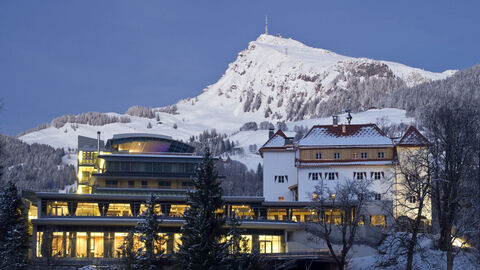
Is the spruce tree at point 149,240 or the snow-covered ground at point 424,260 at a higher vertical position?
the spruce tree at point 149,240

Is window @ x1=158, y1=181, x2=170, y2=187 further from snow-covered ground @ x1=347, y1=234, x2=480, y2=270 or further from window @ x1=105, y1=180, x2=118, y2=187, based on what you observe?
snow-covered ground @ x1=347, y1=234, x2=480, y2=270

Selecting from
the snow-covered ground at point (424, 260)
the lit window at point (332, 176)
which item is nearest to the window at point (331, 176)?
the lit window at point (332, 176)

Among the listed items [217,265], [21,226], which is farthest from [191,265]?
[21,226]

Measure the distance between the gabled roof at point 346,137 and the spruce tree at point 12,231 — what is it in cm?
4435

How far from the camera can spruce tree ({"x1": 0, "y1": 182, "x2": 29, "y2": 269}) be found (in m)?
70.1

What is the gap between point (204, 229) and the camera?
199 feet

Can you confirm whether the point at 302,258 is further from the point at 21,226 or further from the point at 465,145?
the point at 21,226

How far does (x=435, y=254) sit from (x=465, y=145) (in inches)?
466

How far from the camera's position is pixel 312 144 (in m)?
108

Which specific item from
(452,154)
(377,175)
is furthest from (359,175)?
(452,154)

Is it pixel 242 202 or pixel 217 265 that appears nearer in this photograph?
pixel 217 265

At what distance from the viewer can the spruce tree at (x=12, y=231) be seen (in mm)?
70062

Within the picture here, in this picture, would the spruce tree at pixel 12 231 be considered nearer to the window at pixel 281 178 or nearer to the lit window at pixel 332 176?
the window at pixel 281 178

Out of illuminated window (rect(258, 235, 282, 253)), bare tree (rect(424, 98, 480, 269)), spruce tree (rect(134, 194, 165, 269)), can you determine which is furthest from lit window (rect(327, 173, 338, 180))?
spruce tree (rect(134, 194, 165, 269))
